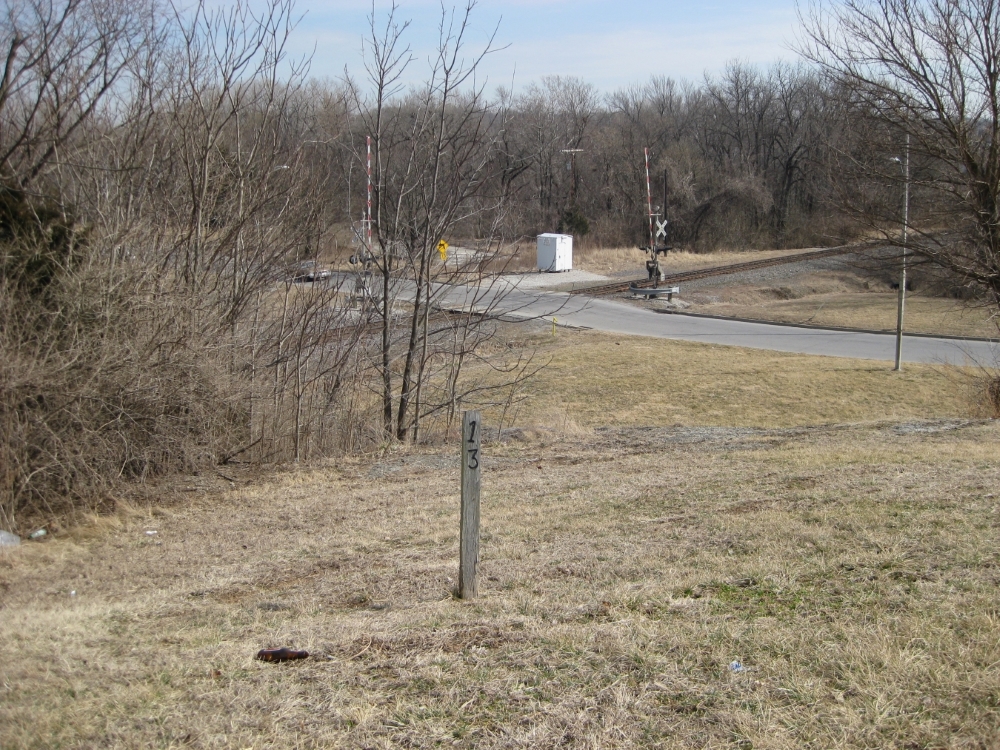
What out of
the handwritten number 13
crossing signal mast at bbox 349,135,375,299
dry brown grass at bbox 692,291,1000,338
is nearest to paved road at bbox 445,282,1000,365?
dry brown grass at bbox 692,291,1000,338

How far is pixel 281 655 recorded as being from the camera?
459 centimetres

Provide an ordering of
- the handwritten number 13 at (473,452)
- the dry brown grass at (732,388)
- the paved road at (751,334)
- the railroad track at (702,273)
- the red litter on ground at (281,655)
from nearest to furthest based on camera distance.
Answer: the red litter on ground at (281,655)
the handwritten number 13 at (473,452)
the dry brown grass at (732,388)
the paved road at (751,334)
the railroad track at (702,273)

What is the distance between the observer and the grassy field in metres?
3.66

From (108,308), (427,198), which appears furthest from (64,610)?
(427,198)

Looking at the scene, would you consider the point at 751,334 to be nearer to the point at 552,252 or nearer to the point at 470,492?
the point at 552,252

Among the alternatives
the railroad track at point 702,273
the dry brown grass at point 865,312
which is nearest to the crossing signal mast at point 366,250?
the dry brown grass at point 865,312

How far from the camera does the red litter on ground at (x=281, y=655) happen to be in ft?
15.0

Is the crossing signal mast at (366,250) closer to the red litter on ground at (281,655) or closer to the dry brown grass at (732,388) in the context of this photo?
the dry brown grass at (732,388)

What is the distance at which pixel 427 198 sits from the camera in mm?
12727

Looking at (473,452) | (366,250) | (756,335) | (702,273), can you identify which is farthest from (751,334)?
(473,452)

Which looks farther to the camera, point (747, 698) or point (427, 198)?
point (427, 198)

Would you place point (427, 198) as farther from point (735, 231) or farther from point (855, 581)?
point (735, 231)

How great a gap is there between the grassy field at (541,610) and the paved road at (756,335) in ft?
47.4

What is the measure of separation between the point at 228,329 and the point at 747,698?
29.1ft
